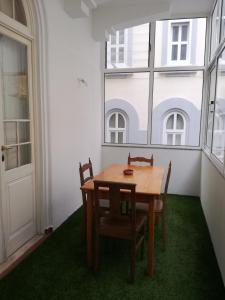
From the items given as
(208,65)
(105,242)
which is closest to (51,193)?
(105,242)

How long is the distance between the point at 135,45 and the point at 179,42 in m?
0.80

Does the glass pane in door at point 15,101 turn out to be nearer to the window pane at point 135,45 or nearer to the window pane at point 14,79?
the window pane at point 14,79

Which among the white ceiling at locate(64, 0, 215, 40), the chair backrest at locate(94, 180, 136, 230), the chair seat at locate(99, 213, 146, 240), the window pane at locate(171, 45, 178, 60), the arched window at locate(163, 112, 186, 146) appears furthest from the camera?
the arched window at locate(163, 112, 186, 146)

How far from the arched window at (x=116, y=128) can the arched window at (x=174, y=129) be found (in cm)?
82

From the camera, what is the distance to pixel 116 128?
492 centimetres

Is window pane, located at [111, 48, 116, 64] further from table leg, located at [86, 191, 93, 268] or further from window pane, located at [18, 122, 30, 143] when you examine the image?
table leg, located at [86, 191, 93, 268]

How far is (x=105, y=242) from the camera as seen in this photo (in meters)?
2.71

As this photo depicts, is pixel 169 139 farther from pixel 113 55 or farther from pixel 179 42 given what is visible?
pixel 113 55

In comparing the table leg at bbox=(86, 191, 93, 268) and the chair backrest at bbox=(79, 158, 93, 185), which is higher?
the chair backrest at bbox=(79, 158, 93, 185)

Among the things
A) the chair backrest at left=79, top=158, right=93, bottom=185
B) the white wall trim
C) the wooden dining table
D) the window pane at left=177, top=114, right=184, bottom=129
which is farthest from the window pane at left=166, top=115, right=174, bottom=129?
the white wall trim

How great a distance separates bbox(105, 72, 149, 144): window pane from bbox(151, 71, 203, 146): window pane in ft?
0.69

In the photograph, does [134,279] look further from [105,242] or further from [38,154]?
[38,154]

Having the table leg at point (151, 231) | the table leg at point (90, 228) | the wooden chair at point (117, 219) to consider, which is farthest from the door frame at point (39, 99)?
the table leg at point (151, 231)

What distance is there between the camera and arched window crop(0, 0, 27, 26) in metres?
2.23
